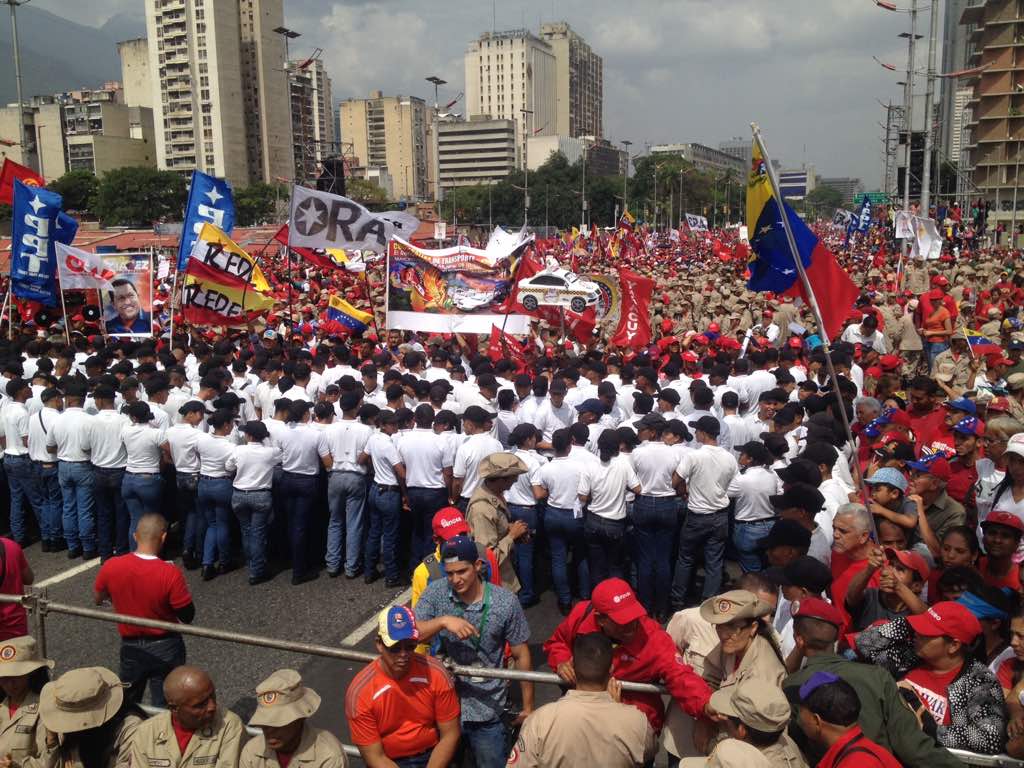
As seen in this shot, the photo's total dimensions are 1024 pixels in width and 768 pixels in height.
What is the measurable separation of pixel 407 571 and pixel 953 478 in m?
4.81

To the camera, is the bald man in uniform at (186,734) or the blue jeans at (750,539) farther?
the blue jeans at (750,539)

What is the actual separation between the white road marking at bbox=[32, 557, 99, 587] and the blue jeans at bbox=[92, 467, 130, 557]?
4.9 inches

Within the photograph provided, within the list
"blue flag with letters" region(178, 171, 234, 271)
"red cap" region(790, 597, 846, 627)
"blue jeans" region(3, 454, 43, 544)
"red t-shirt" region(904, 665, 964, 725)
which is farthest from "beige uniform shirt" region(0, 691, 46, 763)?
"blue flag with letters" region(178, 171, 234, 271)

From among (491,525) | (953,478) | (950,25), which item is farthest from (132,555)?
(950,25)

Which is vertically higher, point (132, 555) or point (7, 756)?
point (132, 555)

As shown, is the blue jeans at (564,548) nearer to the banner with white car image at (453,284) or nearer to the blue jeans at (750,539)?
the blue jeans at (750,539)

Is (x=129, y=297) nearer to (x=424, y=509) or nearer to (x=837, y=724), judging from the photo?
(x=424, y=509)

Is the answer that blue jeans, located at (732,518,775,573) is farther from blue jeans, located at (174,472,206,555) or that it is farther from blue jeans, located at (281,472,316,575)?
blue jeans, located at (174,472,206,555)

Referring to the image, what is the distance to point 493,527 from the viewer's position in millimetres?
5535

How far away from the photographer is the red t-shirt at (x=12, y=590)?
16.4ft

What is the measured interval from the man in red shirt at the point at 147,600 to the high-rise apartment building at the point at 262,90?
112876mm

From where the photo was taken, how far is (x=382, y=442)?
24.3ft

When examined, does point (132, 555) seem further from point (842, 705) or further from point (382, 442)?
point (842, 705)

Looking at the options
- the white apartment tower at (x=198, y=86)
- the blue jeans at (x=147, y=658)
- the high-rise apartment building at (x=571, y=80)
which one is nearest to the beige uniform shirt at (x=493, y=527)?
the blue jeans at (x=147, y=658)
